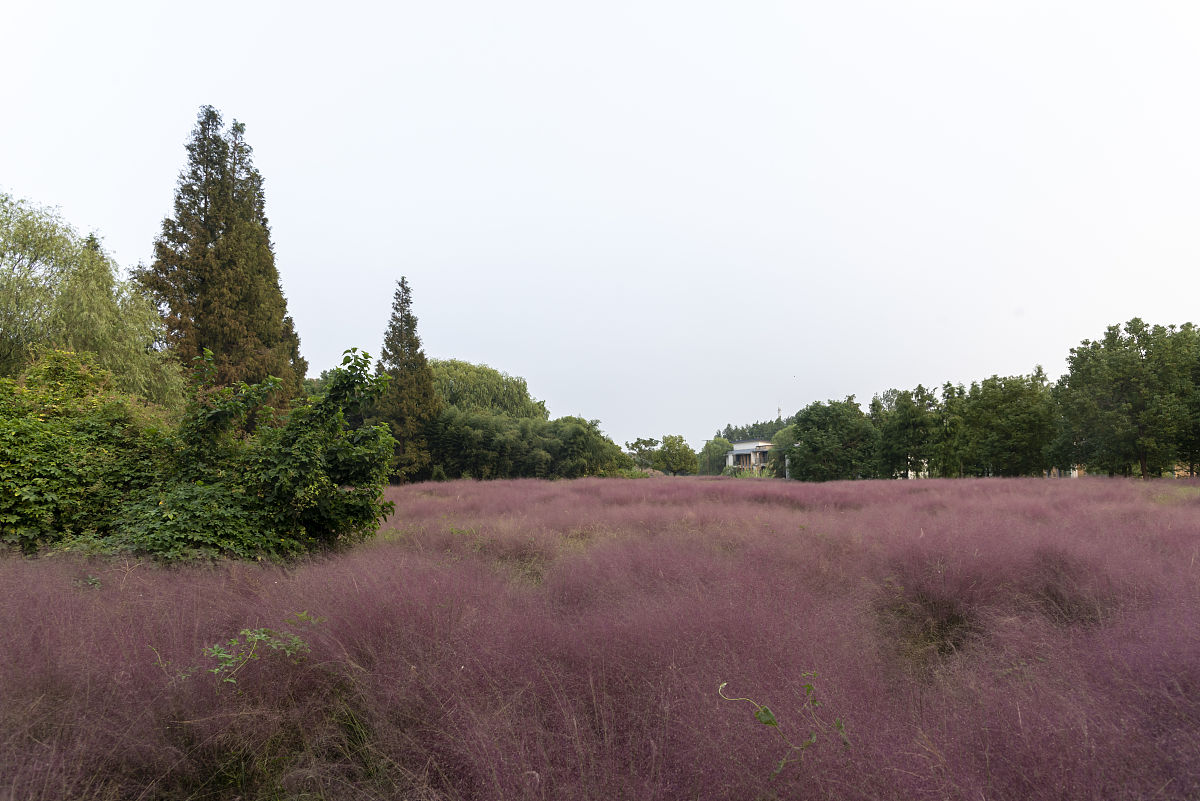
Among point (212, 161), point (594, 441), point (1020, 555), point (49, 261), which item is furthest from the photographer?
point (594, 441)

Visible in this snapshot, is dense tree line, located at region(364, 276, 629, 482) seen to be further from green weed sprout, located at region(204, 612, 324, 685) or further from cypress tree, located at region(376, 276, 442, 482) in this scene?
green weed sprout, located at region(204, 612, 324, 685)

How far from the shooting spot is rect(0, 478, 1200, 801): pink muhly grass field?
2.09 meters

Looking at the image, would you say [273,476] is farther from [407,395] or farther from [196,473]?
[407,395]

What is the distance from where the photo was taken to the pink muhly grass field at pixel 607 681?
209 centimetres

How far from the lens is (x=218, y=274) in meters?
19.3

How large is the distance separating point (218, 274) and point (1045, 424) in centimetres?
3871

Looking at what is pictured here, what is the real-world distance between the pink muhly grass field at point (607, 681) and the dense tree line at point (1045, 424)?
80.3ft

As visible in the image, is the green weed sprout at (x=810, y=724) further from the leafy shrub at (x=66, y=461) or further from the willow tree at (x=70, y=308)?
the willow tree at (x=70, y=308)

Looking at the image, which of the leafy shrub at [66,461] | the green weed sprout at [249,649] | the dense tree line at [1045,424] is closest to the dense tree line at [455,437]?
the dense tree line at [1045,424]

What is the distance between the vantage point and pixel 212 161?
2062 cm

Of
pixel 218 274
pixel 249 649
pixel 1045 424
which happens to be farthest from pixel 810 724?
pixel 1045 424

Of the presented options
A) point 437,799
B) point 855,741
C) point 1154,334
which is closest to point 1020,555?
point 855,741

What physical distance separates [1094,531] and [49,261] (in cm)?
2594

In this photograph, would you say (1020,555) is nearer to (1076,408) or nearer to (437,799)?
(437,799)
